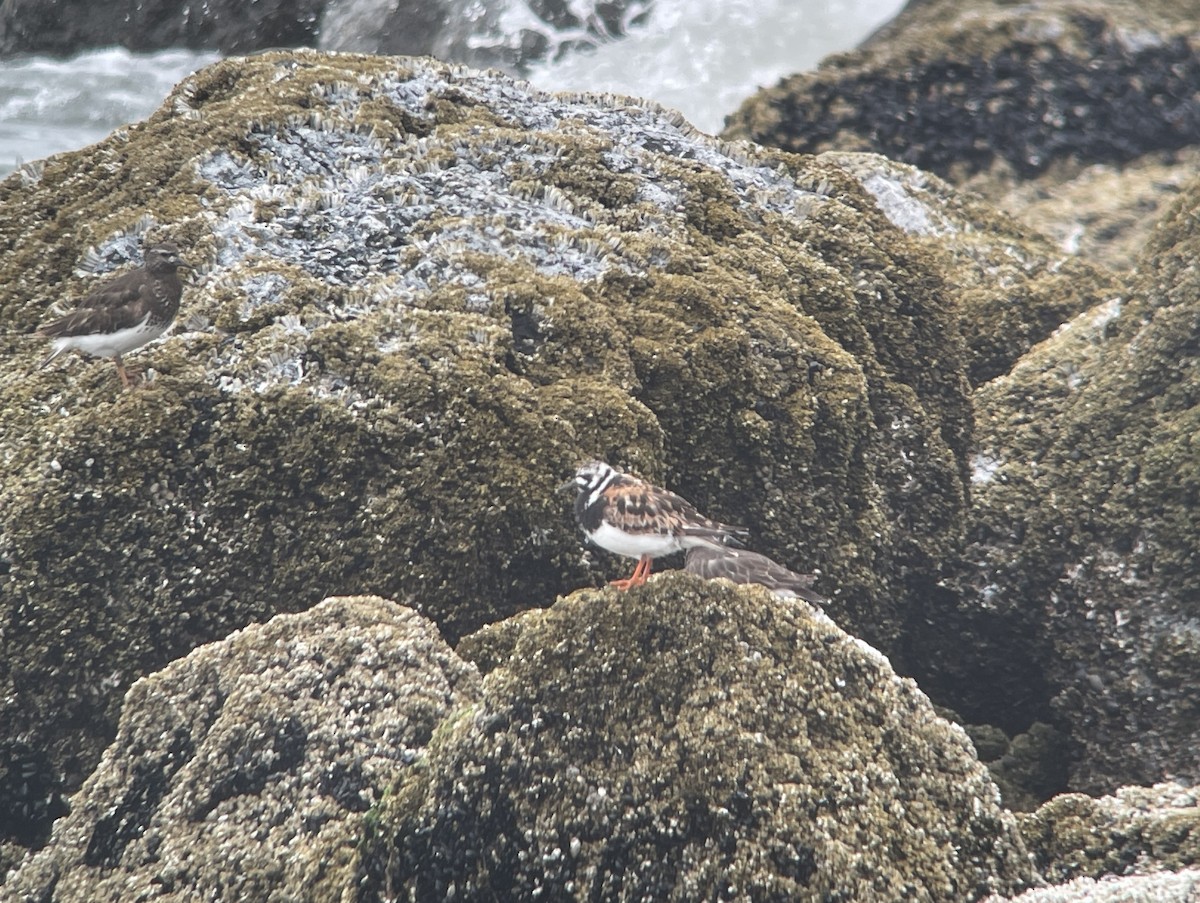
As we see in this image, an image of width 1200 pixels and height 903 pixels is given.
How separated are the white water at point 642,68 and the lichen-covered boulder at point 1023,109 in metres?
6.36

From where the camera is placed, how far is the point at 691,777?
316 inches

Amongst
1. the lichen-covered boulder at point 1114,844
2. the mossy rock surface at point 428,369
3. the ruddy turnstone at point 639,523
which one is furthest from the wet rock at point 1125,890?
the mossy rock surface at point 428,369

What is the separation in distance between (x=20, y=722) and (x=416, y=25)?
23.4m

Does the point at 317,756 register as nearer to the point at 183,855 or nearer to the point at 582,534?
the point at 183,855

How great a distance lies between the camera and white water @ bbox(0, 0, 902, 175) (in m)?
25.1

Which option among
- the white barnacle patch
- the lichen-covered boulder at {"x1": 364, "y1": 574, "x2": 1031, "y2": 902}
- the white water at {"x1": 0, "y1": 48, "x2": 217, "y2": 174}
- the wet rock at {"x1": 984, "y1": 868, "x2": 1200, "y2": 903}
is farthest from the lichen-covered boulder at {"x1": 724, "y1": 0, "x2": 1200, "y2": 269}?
the white water at {"x1": 0, "y1": 48, "x2": 217, "y2": 174}

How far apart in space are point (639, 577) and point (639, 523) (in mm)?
576

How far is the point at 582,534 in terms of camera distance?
10.1m

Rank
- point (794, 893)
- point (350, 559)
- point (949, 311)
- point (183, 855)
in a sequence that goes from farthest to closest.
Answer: point (949, 311)
point (350, 559)
point (183, 855)
point (794, 893)

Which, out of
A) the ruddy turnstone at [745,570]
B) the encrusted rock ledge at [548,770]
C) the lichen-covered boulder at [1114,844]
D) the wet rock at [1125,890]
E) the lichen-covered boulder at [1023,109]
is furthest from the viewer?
the lichen-covered boulder at [1023,109]

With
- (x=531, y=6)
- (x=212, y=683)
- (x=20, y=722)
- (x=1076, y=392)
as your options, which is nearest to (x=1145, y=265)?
(x=1076, y=392)

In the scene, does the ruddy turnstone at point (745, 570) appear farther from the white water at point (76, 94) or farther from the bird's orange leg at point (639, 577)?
the white water at point (76, 94)

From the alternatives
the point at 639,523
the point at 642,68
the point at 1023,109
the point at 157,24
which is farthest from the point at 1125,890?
the point at 157,24

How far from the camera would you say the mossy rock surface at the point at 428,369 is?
9.73m
